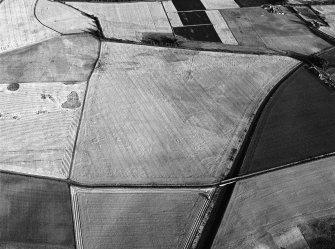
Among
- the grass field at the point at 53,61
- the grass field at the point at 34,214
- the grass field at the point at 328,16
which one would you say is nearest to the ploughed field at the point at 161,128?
the grass field at the point at 34,214

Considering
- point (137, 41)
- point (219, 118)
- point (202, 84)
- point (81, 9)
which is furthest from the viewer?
point (81, 9)

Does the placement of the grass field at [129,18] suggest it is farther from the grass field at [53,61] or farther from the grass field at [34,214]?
the grass field at [34,214]

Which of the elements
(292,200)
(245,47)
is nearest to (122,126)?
(292,200)

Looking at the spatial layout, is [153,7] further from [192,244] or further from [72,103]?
[192,244]

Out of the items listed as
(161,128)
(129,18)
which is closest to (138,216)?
(161,128)

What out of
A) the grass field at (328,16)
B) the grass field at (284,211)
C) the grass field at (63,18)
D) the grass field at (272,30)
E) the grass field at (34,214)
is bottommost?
the grass field at (34,214)

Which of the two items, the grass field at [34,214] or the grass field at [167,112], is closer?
the grass field at [34,214]
